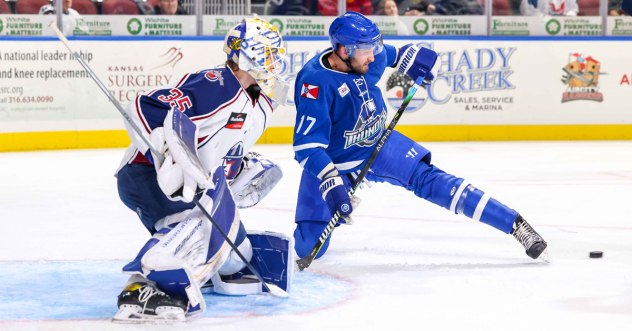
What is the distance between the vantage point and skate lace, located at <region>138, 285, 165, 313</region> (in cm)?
215

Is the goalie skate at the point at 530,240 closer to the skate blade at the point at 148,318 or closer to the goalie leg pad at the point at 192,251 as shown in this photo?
the goalie leg pad at the point at 192,251

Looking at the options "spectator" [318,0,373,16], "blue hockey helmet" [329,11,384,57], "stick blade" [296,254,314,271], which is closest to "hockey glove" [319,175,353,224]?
"stick blade" [296,254,314,271]

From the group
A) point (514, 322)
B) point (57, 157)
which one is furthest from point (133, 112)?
point (57, 157)

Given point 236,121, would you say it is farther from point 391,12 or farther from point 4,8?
point 391,12

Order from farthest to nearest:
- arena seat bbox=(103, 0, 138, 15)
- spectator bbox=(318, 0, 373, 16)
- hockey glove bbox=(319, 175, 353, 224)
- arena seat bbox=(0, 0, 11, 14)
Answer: spectator bbox=(318, 0, 373, 16) → arena seat bbox=(103, 0, 138, 15) → arena seat bbox=(0, 0, 11, 14) → hockey glove bbox=(319, 175, 353, 224)

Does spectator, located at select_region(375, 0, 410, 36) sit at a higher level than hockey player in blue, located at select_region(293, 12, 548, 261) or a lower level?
higher

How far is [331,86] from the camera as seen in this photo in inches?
115

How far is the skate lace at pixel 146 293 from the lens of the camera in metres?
2.15

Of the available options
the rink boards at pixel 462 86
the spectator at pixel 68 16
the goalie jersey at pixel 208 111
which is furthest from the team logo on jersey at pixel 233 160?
the spectator at pixel 68 16

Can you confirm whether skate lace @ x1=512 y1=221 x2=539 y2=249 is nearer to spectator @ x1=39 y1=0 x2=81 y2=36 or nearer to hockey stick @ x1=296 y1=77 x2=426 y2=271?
hockey stick @ x1=296 y1=77 x2=426 y2=271

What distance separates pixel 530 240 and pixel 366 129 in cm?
71

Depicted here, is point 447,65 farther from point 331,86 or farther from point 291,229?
point 331,86

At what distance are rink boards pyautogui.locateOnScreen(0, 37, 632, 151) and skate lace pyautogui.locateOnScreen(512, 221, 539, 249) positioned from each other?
15.4 feet

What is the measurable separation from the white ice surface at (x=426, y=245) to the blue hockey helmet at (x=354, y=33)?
0.79 meters
